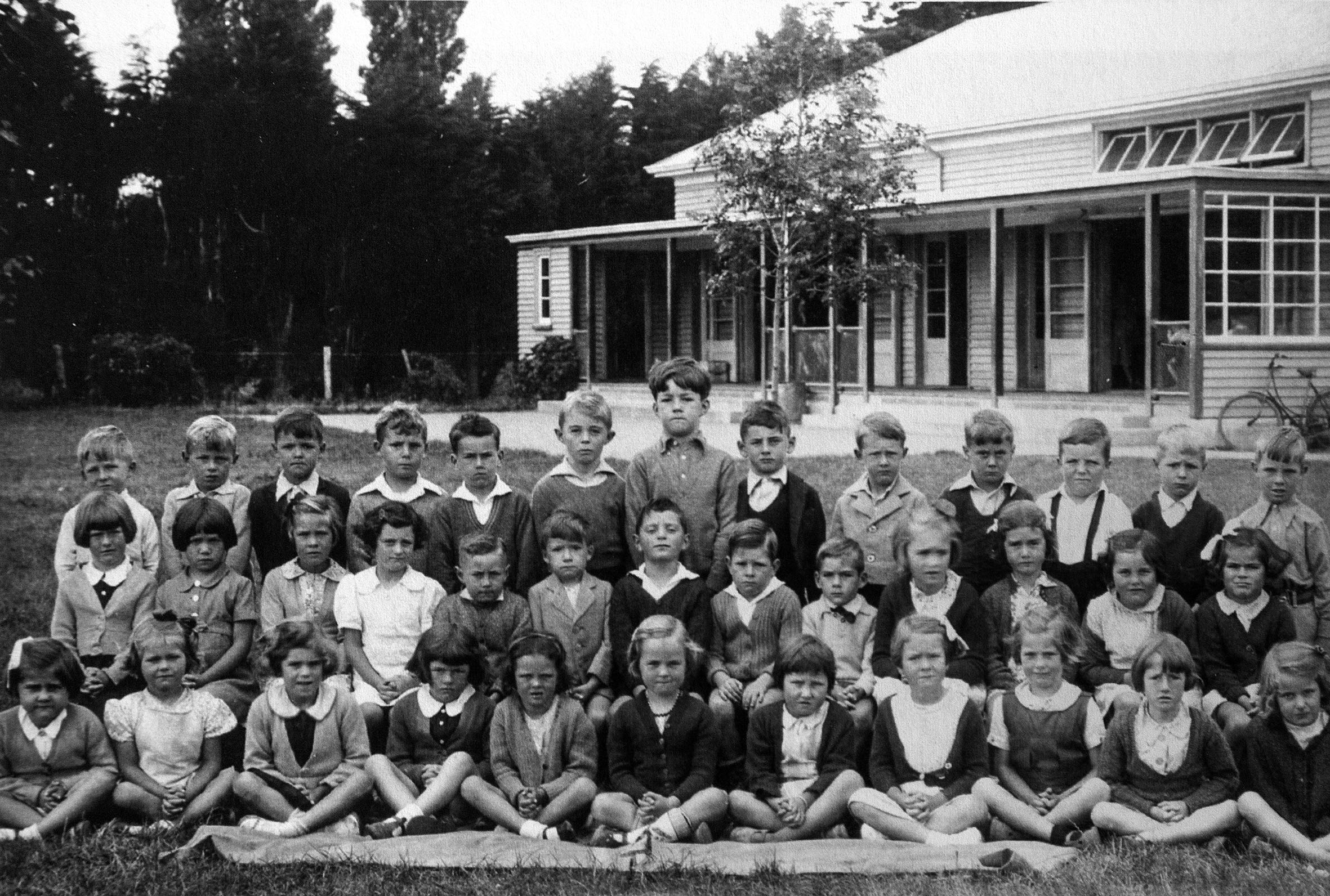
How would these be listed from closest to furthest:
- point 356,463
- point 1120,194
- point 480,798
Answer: point 480,798 < point 356,463 < point 1120,194

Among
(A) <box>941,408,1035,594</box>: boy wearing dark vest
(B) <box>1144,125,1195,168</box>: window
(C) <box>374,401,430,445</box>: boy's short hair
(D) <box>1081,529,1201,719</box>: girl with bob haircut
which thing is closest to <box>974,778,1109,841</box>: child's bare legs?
(D) <box>1081,529,1201,719</box>: girl with bob haircut

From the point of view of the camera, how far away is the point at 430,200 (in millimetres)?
30750

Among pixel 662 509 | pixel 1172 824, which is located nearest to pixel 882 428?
pixel 662 509

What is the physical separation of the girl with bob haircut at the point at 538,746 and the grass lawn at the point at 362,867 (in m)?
0.42

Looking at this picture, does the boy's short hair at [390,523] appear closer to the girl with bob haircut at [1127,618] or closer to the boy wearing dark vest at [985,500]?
the boy wearing dark vest at [985,500]

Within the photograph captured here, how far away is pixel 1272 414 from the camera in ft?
48.6

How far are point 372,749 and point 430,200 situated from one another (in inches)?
1064

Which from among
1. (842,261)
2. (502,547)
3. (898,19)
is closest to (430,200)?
(898,19)

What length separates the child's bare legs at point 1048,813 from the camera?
4.39m

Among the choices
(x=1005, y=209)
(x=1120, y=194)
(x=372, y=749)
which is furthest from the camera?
(x=1005, y=209)

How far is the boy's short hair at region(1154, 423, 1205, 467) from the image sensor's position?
17.9ft

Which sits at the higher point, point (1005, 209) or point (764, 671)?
point (1005, 209)

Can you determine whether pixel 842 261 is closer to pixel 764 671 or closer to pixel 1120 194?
pixel 1120 194

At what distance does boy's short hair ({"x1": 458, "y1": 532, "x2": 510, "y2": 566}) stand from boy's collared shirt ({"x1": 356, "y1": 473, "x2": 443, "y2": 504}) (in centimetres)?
60
